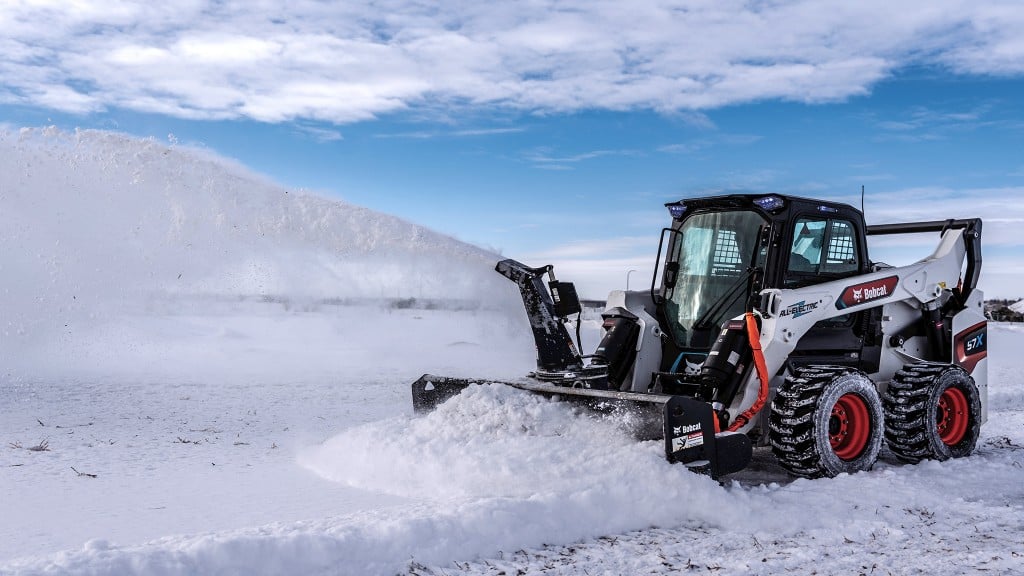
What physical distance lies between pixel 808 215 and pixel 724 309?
3.71 ft

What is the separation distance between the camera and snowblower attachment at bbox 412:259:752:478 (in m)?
5.94

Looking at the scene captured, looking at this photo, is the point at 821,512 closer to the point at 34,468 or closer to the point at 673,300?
the point at 673,300

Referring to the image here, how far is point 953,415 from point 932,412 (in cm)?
82

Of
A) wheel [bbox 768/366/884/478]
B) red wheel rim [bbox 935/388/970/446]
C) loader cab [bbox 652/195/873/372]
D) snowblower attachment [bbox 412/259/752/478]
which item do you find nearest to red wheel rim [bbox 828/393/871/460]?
wheel [bbox 768/366/884/478]

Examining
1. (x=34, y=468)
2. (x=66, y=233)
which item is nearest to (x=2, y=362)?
(x=66, y=233)

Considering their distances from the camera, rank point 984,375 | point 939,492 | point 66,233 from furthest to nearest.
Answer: point 66,233 < point 984,375 < point 939,492

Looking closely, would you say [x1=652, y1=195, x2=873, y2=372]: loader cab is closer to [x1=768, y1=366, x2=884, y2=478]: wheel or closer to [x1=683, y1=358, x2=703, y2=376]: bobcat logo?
[x1=683, y1=358, x2=703, y2=376]: bobcat logo

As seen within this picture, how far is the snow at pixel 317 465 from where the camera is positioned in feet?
14.8

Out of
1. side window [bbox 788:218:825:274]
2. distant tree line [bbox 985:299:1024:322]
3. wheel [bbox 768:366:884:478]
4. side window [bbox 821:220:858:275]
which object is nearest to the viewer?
wheel [bbox 768:366:884:478]

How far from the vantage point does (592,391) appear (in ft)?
21.6

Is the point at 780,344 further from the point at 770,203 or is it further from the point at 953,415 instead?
the point at 953,415

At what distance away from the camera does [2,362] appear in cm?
1221

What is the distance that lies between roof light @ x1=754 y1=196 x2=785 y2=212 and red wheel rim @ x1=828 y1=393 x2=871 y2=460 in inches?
68.0

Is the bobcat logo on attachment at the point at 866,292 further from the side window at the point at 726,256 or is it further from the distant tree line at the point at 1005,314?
the distant tree line at the point at 1005,314
